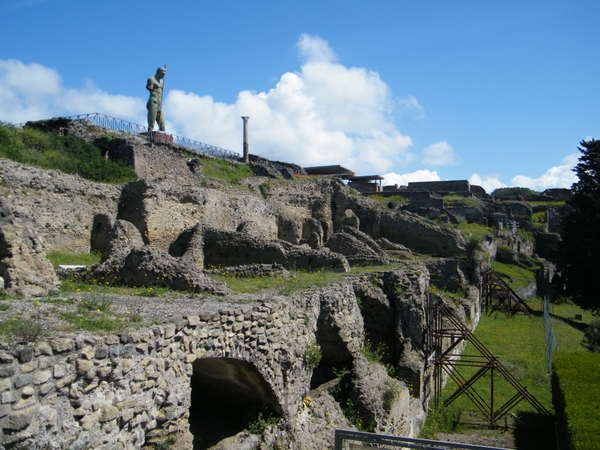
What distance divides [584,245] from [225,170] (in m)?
19.0

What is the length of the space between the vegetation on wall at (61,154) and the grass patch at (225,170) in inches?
230

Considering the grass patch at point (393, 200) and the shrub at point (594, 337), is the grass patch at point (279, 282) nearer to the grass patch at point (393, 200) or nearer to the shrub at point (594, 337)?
the shrub at point (594, 337)

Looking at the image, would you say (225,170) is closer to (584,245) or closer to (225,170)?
(225,170)

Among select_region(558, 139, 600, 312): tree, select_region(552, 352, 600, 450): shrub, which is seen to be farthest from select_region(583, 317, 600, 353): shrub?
select_region(558, 139, 600, 312): tree

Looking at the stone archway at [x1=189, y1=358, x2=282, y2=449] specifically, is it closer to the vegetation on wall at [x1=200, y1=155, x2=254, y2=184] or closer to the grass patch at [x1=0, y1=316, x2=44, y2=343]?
the grass patch at [x1=0, y1=316, x2=44, y2=343]

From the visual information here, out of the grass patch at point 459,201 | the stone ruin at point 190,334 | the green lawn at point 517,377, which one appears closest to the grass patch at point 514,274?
the green lawn at point 517,377

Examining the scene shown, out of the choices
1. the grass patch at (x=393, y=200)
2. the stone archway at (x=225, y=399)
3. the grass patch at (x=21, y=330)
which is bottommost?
the stone archway at (x=225, y=399)

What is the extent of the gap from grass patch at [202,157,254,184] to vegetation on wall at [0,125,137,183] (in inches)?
230

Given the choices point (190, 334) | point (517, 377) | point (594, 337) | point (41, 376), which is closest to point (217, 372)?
point (190, 334)

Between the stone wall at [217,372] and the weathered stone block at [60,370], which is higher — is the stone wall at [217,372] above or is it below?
below

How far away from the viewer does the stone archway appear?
8.24 meters

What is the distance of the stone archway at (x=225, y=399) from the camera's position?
824 cm

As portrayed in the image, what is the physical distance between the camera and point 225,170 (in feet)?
97.8

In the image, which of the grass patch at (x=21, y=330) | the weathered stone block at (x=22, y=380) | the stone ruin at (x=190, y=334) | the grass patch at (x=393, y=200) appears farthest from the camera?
the grass patch at (x=393, y=200)
